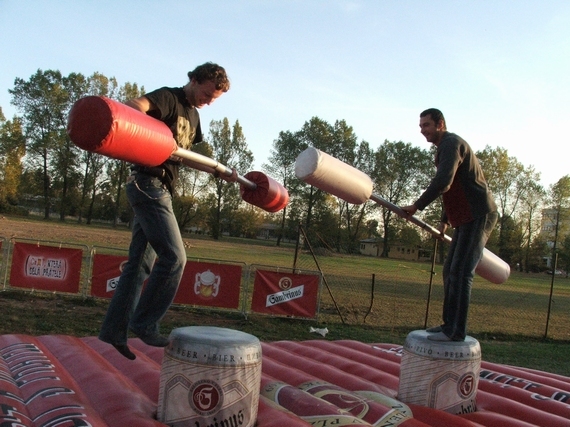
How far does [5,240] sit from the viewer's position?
938 cm

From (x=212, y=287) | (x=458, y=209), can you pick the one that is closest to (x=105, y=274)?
(x=212, y=287)

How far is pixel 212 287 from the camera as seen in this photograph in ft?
33.2

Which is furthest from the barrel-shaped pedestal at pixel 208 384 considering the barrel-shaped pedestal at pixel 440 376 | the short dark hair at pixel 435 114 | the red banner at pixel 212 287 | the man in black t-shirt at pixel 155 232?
the red banner at pixel 212 287

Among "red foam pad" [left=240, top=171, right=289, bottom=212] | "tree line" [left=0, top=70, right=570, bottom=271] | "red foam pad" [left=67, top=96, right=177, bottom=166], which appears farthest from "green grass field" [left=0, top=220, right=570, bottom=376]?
"tree line" [left=0, top=70, right=570, bottom=271]

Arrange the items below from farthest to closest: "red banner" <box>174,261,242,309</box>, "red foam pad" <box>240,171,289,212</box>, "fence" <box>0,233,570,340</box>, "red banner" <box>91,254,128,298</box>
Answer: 1. "fence" <box>0,233,570,340</box>
2. "red banner" <box>174,261,242,309</box>
3. "red banner" <box>91,254,128,298</box>
4. "red foam pad" <box>240,171,289,212</box>

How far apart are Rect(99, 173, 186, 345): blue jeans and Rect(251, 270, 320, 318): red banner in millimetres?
6975

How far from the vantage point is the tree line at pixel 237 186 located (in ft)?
139

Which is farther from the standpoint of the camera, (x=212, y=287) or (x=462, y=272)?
(x=212, y=287)

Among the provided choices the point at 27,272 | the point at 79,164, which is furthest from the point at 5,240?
the point at 79,164

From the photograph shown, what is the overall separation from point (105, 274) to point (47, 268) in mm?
1165

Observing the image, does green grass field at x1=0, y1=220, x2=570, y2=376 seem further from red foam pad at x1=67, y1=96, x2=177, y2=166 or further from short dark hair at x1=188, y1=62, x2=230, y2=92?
red foam pad at x1=67, y1=96, x2=177, y2=166

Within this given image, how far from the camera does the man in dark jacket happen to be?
12.5ft

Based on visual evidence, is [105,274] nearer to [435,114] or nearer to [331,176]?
[331,176]

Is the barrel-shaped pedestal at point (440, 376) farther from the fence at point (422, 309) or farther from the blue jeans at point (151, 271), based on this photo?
the fence at point (422, 309)
